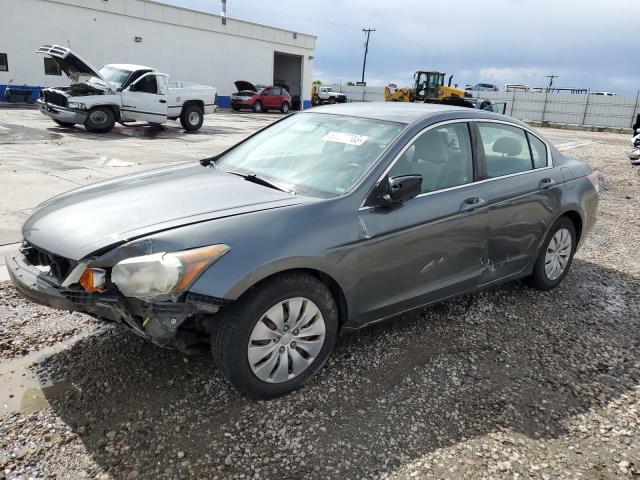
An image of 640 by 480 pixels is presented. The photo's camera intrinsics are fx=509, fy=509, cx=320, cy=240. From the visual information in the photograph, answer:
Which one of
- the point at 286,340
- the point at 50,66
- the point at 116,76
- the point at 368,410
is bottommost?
the point at 368,410

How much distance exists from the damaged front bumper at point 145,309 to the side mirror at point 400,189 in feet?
3.89

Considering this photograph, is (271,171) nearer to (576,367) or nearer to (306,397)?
(306,397)

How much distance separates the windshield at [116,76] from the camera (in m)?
15.2


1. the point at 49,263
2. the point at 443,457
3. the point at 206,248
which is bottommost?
the point at 443,457

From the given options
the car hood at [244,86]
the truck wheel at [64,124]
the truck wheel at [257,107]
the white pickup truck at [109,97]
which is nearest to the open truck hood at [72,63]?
the white pickup truck at [109,97]

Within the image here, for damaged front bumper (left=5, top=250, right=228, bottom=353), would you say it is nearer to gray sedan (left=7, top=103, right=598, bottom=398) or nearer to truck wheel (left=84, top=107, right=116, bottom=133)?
gray sedan (left=7, top=103, right=598, bottom=398)

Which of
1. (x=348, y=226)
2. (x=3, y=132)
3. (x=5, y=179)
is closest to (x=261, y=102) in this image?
(x=3, y=132)

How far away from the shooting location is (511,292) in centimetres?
455

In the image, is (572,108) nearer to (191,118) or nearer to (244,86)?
(244,86)

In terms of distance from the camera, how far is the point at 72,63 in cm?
1396

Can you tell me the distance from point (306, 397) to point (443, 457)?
81cm

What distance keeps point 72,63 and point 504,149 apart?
534 inches

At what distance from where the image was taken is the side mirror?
301 cm

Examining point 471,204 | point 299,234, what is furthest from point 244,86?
point 299,234
